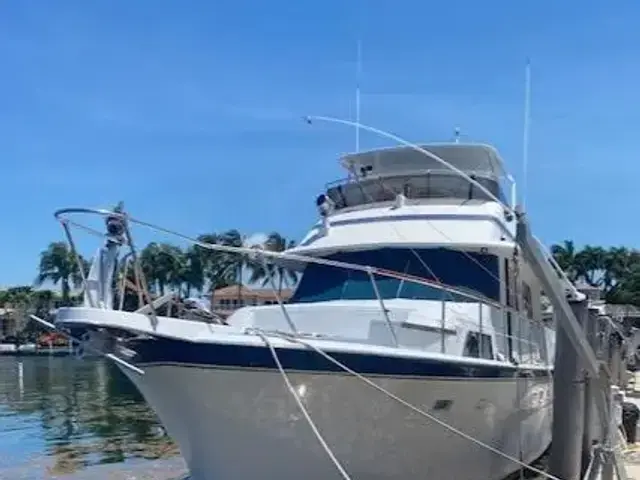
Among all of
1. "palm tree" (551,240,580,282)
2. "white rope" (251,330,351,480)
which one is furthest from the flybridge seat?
"palm tree" (551,240,580,282)

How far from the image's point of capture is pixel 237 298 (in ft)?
40.2

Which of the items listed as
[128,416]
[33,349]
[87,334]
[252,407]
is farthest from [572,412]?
[33,349]

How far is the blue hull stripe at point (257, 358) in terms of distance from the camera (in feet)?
28.3

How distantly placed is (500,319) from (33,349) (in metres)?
90.1

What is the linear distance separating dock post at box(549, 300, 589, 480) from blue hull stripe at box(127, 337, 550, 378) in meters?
2.95

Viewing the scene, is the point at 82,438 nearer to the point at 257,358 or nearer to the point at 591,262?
the point at 257,358

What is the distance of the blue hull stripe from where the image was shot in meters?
8.62

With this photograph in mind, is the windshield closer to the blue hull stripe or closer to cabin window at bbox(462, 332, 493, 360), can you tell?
Answer: cabin window at bbox(462, 332, 493, 360)

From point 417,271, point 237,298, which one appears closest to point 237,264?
point 237,298

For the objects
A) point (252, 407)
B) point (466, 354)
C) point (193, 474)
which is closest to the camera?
point (252, 407)

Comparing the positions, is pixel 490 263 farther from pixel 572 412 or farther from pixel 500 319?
pixel 572 412

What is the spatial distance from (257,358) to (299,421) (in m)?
0.83

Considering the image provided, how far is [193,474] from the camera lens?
9.61 m

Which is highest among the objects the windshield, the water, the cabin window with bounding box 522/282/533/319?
the windshield
